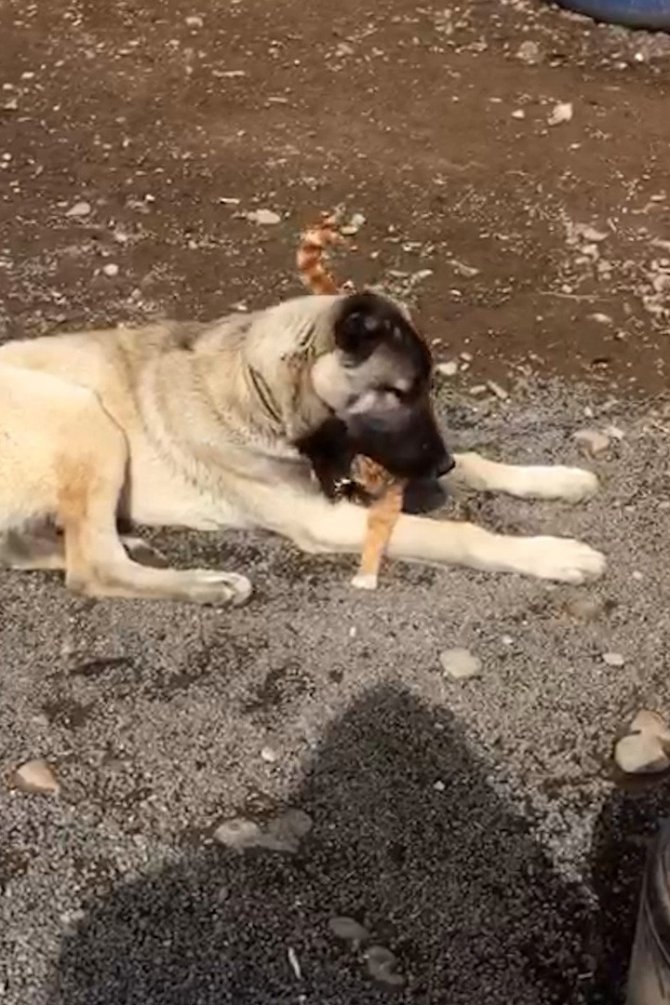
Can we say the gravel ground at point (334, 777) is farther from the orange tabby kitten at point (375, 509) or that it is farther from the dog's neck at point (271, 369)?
the dog's neck at point (271, 369)

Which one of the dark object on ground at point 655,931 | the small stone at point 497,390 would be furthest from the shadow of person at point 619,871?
the small stone at point 497,390

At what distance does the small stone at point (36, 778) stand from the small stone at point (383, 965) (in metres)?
0.92

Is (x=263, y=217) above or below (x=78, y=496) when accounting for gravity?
below

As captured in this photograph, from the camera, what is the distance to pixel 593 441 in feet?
16.8

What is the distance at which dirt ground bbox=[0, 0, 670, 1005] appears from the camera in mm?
3527

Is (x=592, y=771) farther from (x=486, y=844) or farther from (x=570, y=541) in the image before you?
(x=570, y=541)

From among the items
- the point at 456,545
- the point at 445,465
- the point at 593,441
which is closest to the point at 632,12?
the point at 593,441

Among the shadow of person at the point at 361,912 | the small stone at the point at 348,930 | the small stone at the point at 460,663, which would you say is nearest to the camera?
the shadow of person at the point at 361,912

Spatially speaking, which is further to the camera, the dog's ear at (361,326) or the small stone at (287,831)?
the dog's ear at (361,326)

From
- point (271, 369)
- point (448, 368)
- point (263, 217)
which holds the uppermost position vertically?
point (271, 369)

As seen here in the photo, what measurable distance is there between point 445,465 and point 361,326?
0.51m

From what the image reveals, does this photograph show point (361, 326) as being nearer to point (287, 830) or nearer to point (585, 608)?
point (585, 608)

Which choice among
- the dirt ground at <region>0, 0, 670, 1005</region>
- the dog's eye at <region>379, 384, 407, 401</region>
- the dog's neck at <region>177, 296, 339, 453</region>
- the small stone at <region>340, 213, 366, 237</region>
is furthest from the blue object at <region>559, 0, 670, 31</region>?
the dog's eye at <region>379, 384, 407, 401</region>

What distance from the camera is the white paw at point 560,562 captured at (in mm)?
4516
